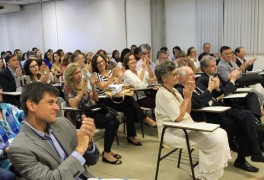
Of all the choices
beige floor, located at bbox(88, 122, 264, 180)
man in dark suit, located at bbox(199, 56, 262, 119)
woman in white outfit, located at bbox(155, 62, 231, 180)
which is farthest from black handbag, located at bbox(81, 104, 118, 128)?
man in dark suit, located at bbox(199, 56, 262, 119)

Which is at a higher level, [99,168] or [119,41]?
[119,41]

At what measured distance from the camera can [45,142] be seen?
1.53 meters

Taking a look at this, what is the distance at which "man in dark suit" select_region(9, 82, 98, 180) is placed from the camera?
1408 mm

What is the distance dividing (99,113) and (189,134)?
43.2 inches

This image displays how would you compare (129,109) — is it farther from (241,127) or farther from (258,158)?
(258,158)

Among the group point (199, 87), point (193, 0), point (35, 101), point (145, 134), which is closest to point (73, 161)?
point (35, 101)

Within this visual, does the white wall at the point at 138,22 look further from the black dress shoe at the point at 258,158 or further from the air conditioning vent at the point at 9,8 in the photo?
the black dress shoe at the point at 258,158

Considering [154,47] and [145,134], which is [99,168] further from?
[154,47]

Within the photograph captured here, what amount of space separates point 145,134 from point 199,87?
1.44 meters

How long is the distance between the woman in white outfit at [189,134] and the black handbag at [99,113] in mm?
751

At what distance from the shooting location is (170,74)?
2.77m

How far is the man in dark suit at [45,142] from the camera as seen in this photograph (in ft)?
4.62

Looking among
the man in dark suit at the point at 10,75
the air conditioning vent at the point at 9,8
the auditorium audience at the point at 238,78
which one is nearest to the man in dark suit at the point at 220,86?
the auditorium audience at the point at 238,78

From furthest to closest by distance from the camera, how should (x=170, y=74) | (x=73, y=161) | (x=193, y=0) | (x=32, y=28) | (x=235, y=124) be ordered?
1. (x=32, y=28)
2. (x=193, y=0)
3. (x=235, y=124)
4. (x=170, y=74)
5. (x=73, y=161)
